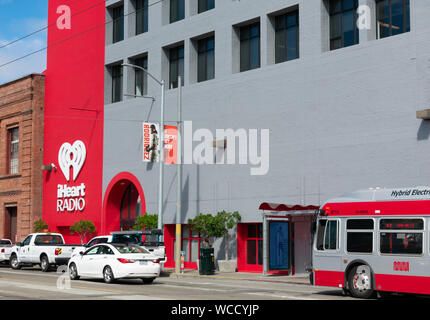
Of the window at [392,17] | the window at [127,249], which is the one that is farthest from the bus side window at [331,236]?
the window at [392,17]

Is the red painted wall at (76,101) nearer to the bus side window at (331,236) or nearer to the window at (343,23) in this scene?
the window at (343,23)

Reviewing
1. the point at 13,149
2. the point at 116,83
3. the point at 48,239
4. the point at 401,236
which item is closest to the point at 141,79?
the point at 116,83

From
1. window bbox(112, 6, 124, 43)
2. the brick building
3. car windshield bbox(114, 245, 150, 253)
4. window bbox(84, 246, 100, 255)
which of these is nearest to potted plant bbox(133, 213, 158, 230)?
window bbox(84, 246, 100, 255)

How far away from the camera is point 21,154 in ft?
156

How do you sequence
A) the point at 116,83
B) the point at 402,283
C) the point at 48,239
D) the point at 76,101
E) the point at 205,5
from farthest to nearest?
the point at 76,101 → the point at 116,83 → the point at 205,5 → the point at 48,239 → the point at 402,283

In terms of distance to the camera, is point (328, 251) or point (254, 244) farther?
point (254, 244)

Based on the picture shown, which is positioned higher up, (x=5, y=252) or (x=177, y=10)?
(x=177, y=10)

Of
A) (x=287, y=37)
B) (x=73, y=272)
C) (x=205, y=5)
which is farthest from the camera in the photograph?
(x=205, y=5)

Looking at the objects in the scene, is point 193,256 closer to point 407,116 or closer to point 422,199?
point 407,116

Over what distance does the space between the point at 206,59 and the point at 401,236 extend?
20499mm

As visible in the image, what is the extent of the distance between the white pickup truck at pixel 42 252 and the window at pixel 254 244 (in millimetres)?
8128

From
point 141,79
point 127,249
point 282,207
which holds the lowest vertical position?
point 127,249

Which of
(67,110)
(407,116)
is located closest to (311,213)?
(407,116)

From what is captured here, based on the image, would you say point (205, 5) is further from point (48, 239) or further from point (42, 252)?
point (42, 252)
